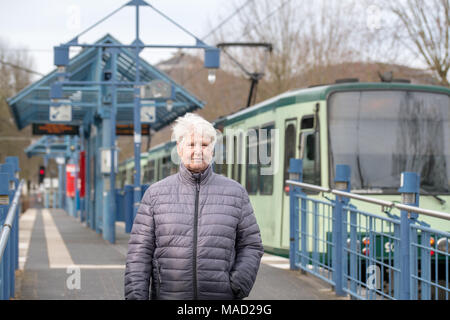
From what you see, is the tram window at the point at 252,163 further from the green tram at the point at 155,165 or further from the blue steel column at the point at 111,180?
the green tram at the point at 155,165

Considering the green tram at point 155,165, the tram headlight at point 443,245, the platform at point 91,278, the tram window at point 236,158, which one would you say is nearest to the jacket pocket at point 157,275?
the tram headlight at point 443,245

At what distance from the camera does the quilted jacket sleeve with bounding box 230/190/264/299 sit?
13.9ft

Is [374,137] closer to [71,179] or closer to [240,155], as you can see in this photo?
[240,155]

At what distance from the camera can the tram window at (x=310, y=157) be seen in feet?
39.7

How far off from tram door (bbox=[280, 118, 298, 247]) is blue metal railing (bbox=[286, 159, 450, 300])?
1.12 metres

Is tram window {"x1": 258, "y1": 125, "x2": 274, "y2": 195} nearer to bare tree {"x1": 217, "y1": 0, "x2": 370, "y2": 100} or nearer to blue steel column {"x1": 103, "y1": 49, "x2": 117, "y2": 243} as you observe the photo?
blue steel column {"x1": 103, "y1": 49, "x2": 117, "y2": 243}

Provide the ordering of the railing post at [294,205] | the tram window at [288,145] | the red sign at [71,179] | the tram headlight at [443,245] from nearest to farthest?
the tram headlight at [443,245] < the railing post at [294,205] < the tram window at [288,145] < the red sign at [71,179]

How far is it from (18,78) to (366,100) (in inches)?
1750


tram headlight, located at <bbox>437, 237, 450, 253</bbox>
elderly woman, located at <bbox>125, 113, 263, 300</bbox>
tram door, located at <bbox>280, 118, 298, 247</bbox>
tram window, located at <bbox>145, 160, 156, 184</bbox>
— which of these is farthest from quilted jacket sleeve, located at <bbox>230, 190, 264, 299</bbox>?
tram window, located at <bbox>145, 160, 156, 184</bbox>

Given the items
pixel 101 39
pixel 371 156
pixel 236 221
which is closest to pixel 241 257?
pixel 236 221

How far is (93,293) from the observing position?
9.65 meters

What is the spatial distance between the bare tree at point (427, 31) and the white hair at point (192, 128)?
68.4 ft
